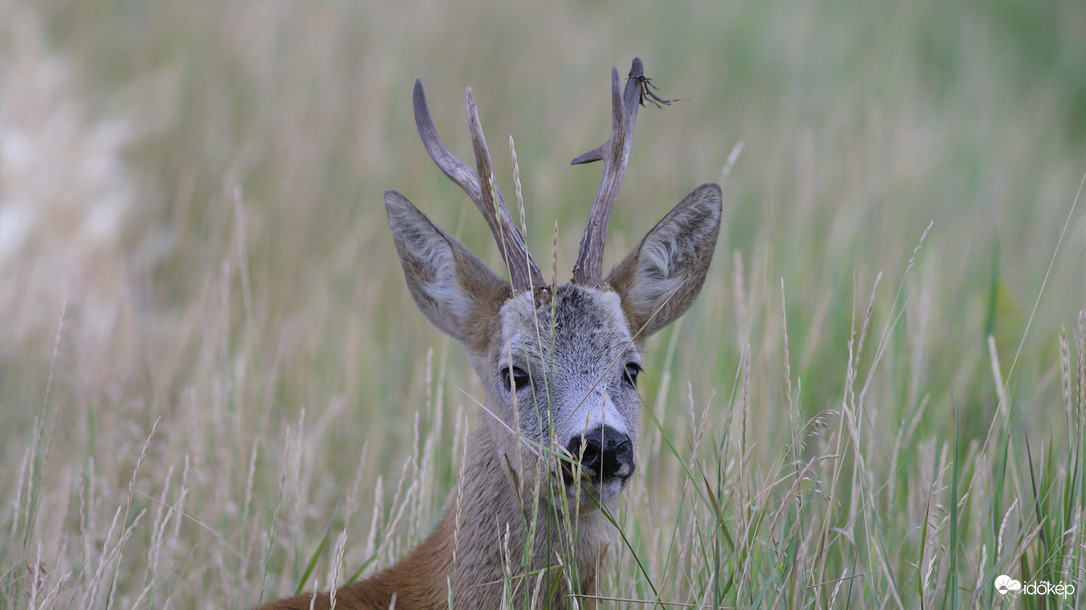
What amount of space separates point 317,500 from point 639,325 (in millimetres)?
1873

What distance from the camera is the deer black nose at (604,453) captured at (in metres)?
2.74

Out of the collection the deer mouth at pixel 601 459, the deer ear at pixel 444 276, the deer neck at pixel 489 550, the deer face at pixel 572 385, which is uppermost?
the deer ear at pixel 444 276

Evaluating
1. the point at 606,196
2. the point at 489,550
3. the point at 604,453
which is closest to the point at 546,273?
the point at 606,196

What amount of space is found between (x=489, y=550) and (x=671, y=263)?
1157mm

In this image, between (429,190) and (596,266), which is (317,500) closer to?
(596,266)

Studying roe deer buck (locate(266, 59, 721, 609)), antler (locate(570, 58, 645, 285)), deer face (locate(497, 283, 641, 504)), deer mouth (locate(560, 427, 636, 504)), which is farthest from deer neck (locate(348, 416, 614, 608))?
antler (locate(570, 58, 645, 285))

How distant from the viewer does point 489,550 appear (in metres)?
3.13

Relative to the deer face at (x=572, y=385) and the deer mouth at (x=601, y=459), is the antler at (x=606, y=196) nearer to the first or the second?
the deer face at (x=572, y=385)

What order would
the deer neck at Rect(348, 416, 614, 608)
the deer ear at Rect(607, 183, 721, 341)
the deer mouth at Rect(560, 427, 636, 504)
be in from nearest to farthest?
the deer mouth at Rect(560, 427, 636, 504), the deer neck at Rect(348, 416, 614, 608), the deer ear at Rect(607, 183, 721, 341)

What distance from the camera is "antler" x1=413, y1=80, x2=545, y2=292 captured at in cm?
316

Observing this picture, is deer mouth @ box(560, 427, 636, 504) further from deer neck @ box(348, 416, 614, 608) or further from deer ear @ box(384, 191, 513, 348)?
deer ear @ box(384, 191, 513, 348)

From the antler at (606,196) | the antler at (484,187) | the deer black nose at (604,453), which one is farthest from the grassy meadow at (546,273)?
the antler at (606,196)

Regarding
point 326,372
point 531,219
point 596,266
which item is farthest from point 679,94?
point 596,266

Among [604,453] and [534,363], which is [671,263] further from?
[604,453]
